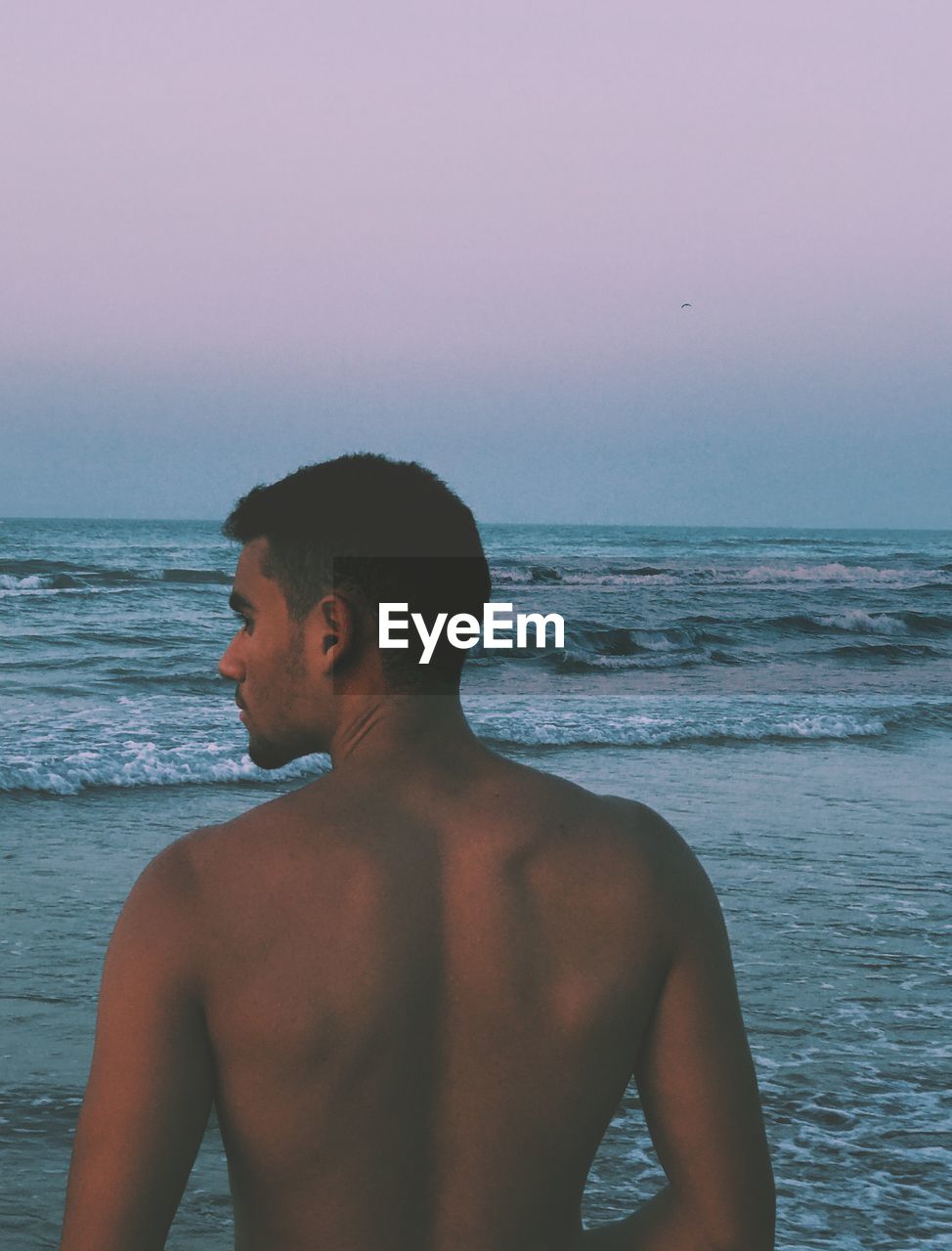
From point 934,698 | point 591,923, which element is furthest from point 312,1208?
point 934,698

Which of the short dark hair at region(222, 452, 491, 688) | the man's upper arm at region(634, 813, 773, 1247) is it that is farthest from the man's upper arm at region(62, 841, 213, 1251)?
the man's upper arm at region(634, 813, 773, 1247)

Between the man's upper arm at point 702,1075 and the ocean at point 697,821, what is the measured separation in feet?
8.67

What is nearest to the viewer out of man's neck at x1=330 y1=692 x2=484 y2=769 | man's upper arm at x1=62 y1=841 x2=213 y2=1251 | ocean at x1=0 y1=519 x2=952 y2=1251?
man's upper arm at x1=62 y1=841 x2=213 y2=1251

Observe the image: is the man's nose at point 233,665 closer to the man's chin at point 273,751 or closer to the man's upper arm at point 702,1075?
the man's chin at point 273,751

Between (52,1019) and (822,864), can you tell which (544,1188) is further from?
(822,864)

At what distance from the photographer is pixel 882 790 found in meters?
10.4

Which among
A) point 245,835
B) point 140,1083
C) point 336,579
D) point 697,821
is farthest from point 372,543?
point 697,821

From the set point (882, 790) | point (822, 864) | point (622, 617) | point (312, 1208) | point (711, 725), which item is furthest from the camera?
point (622, 617)

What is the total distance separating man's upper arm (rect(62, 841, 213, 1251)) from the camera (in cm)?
118

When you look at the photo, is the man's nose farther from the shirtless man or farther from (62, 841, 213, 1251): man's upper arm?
(62, 841, 213, 1251): man's upper arm

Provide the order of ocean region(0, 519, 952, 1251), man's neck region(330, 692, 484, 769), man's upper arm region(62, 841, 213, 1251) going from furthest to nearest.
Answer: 1. ocean region(0, 519, 952, 1251)
2. man's neck region(330, 692, 484, 769)
3. man's upper arm region(62, 841, 213, 1251)

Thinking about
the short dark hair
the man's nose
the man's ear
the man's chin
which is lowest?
the man's chin

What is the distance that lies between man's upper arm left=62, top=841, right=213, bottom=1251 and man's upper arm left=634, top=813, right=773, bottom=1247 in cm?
46

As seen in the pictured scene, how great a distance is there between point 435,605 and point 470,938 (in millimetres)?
324
